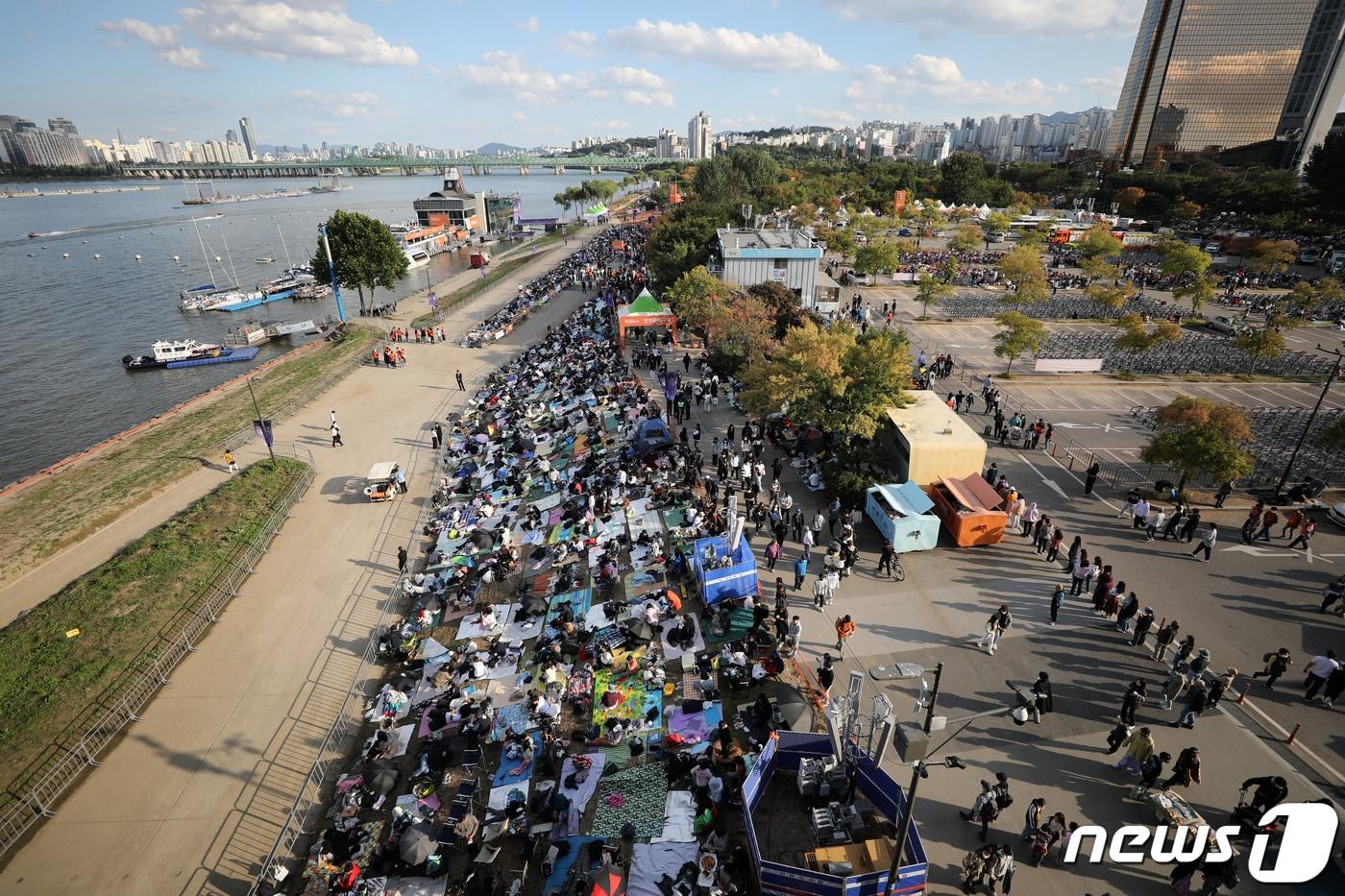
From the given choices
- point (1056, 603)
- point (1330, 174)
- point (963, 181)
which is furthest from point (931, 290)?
point (963, 181)

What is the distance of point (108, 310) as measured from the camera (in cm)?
6066

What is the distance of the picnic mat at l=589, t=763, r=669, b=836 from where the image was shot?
10977mm

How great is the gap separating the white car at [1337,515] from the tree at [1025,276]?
78.5 ft

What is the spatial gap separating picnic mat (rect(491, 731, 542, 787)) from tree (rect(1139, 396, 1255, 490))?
68.5 feet

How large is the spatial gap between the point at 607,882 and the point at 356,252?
5471 centimetres

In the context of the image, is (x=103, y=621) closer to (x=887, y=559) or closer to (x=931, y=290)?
(x=887, y=559)

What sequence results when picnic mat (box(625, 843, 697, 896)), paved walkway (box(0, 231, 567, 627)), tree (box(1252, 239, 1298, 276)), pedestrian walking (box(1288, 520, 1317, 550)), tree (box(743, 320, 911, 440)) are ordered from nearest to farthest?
picnic mat (box(625, 843, 697, 896)) < pedestrian walking (box(1288, 520, 1317, 550)) < paved walkway (box(0, 231, 567, 627)) < tree (box(743, 320, 911, 440)) < tree (box(1252, 239, 1298, 276))

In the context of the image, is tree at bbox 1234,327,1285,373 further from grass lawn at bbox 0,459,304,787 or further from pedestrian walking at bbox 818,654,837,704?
grass lawn at bbox 0,459,304,787

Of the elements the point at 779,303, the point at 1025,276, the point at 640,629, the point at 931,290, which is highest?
the point at 1025,276

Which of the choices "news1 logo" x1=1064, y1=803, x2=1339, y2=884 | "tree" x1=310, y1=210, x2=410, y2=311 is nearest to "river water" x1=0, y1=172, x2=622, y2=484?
"tree" x1=310, y1=210, x2=410, y2=311

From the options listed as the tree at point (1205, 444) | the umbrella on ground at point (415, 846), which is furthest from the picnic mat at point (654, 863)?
the tree at point (1205, 444)

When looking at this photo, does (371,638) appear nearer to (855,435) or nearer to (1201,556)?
(855,435)

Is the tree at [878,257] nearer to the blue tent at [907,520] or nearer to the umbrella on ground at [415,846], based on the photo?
the blue tent at [907,520]

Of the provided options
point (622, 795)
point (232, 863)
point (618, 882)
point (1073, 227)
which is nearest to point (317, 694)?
point (232, 863)
